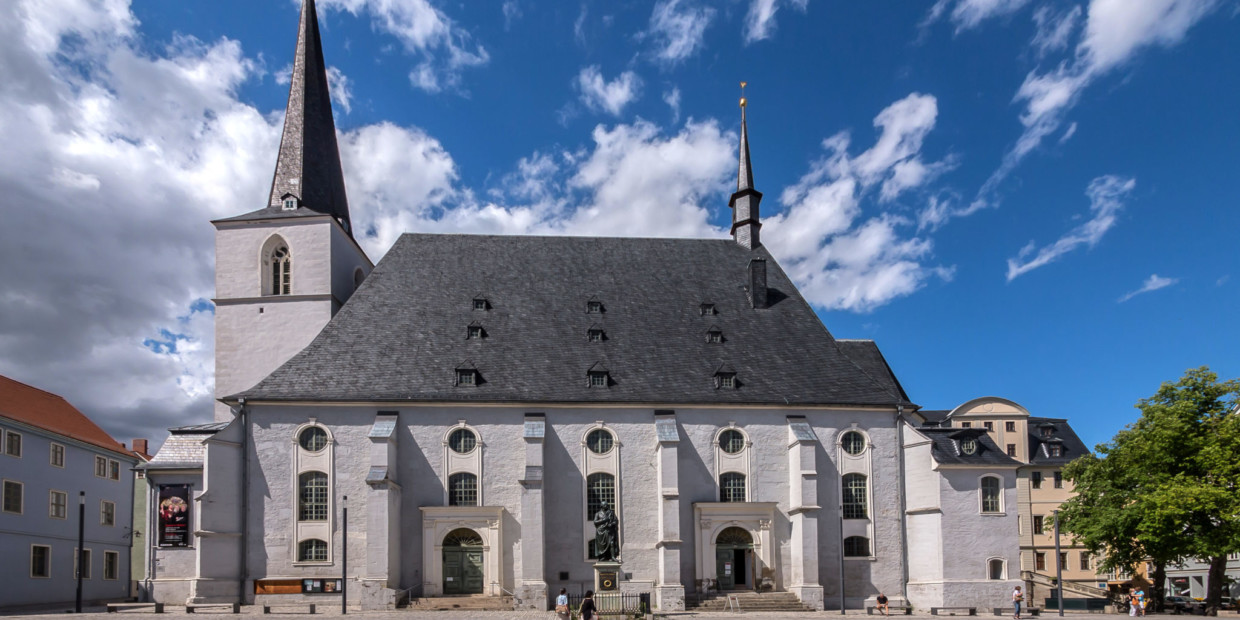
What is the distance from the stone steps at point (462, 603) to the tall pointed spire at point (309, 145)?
17.5 m

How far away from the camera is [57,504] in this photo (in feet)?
143

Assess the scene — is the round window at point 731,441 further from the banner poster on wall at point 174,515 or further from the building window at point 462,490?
the banner poster on wall at point 174,515

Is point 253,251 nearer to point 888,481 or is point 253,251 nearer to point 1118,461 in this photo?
point 888,481

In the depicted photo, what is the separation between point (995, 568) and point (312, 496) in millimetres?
26736

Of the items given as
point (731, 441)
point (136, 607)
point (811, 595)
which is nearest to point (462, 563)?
point (731, 441)

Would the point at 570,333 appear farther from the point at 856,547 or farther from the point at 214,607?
the point at 214,607

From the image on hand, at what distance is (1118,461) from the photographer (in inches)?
1464

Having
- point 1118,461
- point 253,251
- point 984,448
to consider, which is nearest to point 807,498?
point 984,448

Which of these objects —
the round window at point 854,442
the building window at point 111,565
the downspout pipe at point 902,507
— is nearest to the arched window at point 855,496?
the round window at point 854,442

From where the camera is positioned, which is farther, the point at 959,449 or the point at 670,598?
the point at 959,449

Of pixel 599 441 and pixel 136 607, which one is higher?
pixel 599 441

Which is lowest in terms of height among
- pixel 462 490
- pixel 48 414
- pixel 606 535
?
pixel 606 535

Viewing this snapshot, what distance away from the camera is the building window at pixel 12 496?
39312 mm

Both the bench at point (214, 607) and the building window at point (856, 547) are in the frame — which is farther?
the building window at point (856, 547)
